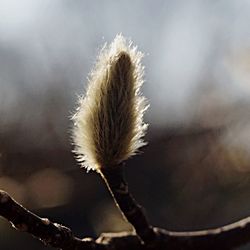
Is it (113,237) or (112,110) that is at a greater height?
(112,110)

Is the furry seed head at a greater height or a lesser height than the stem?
greater

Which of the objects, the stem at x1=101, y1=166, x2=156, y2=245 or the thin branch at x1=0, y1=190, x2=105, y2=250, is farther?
the stem at x1=101, y1=166, x2=156, y2=245

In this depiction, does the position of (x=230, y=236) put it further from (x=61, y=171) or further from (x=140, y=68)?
(x=61, y=171)

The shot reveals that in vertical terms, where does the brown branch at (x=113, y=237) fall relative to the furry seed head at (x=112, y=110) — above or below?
below

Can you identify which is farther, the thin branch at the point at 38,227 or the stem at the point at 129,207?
the stem at the point at 129,207

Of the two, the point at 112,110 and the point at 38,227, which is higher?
the point at 112,110
